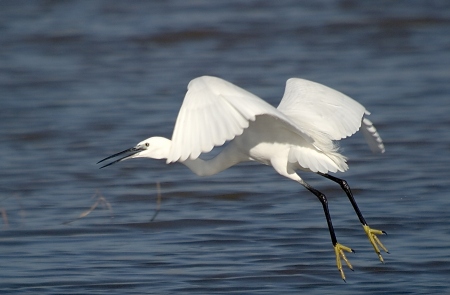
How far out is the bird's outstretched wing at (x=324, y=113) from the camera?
6.75 metres

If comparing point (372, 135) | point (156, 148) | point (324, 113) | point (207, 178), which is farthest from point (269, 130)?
point (207, 178)

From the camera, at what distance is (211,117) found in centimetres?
550

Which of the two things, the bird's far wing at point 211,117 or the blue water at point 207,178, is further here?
the blue water at point 207,178

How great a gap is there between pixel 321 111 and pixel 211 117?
1.70 meters

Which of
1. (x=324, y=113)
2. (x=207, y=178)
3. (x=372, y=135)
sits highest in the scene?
(x=324, y=113)

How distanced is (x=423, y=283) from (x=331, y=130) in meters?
1.23

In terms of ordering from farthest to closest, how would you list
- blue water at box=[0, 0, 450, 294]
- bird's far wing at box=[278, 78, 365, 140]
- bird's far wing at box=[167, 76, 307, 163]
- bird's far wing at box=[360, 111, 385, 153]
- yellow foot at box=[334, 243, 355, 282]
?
bird's far wing at box=[360, 111, 385, 153], blue water at box=[0, 0, 450, 294], bird's far wing at box=[278, 78, 365, 140], yellow foot at box=[334, 243, 355, 282], bird's far wing at box=[167, 76, 307, 163]

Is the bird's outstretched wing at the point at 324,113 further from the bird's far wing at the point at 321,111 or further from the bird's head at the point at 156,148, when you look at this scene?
the bird's head at the point at 156,148

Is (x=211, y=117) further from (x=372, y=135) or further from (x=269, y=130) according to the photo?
(x=372, y=135)

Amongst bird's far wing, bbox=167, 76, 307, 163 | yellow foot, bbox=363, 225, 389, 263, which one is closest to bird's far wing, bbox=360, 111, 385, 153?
yellow foot, bbox=363, 225, 389, 263

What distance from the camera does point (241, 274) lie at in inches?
266

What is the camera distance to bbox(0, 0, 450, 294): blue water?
6879 millimetres

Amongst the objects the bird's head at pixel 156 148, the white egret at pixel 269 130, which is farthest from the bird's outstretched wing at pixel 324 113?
the bird's head at pixel 156 148

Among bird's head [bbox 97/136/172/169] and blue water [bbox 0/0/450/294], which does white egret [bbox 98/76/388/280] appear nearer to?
bird's head [bbox 97/136/172/169]
